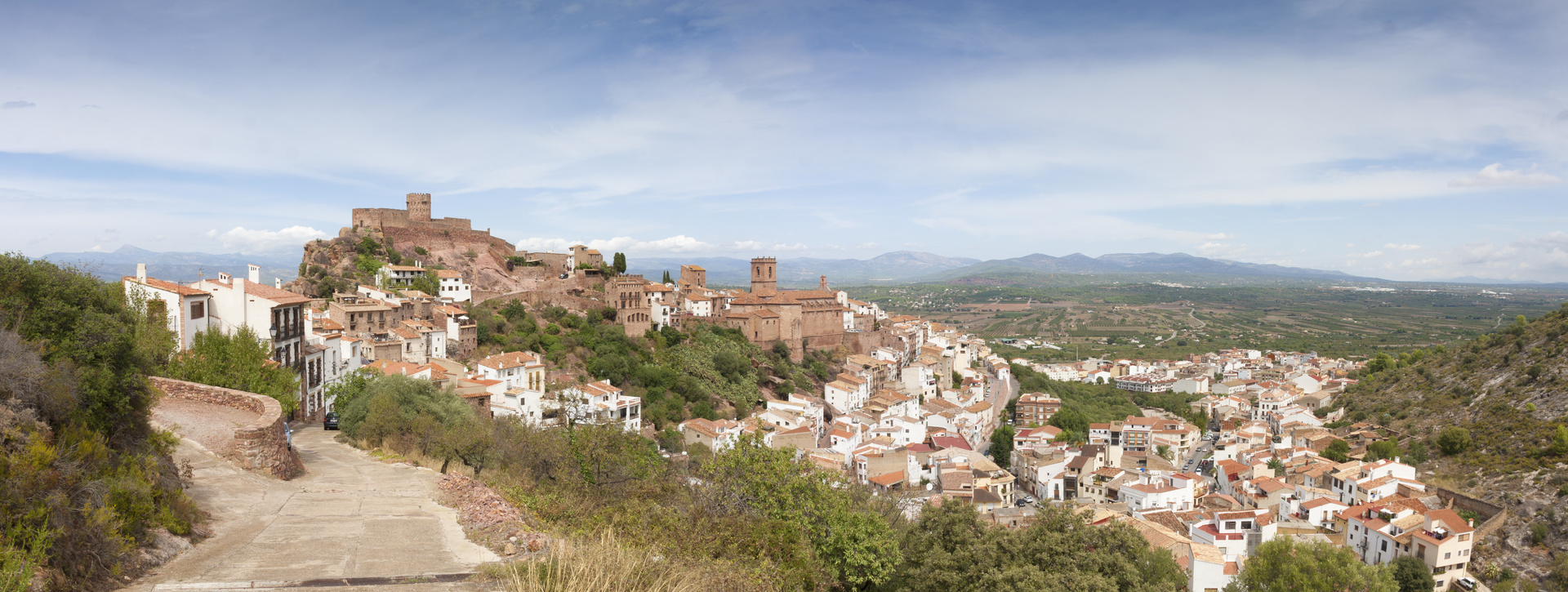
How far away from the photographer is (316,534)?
703 cm

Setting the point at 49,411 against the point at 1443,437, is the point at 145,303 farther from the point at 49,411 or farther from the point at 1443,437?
the point at 1443,437

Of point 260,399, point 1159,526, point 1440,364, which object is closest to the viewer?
point 260,399

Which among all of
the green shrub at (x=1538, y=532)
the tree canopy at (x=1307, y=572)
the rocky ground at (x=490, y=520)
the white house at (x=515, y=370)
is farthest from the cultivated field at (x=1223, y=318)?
the rocky ground at (x=490, y=520)

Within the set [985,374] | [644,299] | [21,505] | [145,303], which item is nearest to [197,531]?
[21,505]

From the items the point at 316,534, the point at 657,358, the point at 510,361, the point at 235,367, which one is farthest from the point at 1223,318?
the point at 316,534

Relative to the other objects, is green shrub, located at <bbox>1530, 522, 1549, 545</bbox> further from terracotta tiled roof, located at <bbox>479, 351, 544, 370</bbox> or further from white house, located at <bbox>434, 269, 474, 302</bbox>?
white house, located at <bbox>434, 269, 474, 302</bbox>

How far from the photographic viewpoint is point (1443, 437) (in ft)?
120

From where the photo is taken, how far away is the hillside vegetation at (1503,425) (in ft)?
88.8

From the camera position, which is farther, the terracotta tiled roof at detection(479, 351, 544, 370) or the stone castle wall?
the stone castle wall

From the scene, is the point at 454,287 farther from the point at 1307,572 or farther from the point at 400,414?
the point at 1307,572

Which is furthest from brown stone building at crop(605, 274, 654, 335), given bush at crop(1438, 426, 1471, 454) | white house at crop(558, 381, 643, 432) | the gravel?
bush at crop(1438, 426, 1471, 454)

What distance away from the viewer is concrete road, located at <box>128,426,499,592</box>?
5707 mm

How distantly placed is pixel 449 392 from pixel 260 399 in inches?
344

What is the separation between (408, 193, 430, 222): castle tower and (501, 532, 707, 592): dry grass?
47.8m
